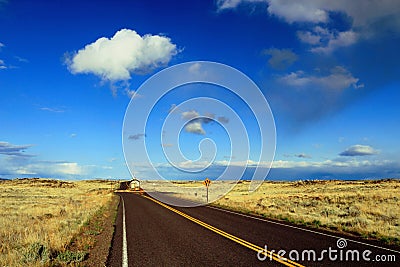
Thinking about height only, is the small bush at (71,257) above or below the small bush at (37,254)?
below

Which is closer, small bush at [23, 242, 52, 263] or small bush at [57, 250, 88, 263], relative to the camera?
small bush at [23, 242, 52, 263]

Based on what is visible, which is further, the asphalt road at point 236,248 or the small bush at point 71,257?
the small bush at point 71,257

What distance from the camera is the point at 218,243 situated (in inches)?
404

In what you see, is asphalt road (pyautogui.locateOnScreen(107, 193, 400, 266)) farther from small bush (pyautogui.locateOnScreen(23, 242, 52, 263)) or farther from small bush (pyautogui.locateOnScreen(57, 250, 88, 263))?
small bush (pyautogui.locateOnScreen(23, 242, 52, 263))

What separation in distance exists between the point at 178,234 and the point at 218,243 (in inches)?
99.1

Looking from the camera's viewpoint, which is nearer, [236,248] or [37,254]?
[37,254]

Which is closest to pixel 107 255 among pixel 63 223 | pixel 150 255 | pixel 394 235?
pixel 150 255

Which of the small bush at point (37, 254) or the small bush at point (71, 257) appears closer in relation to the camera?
the small bush at point (37, 254)

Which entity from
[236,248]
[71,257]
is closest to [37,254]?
[71,257]

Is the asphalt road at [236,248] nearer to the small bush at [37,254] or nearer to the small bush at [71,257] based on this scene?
the small bush at [71,257]

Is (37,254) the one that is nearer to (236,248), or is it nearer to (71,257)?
(71,257)

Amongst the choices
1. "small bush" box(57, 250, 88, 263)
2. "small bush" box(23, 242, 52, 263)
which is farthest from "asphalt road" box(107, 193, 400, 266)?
"small bush" box(23, 242, 52, 263)

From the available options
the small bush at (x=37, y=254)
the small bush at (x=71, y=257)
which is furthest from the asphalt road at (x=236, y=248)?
the small bush at (x=37, y=254)

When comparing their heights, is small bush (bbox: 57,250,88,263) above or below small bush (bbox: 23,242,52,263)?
below
